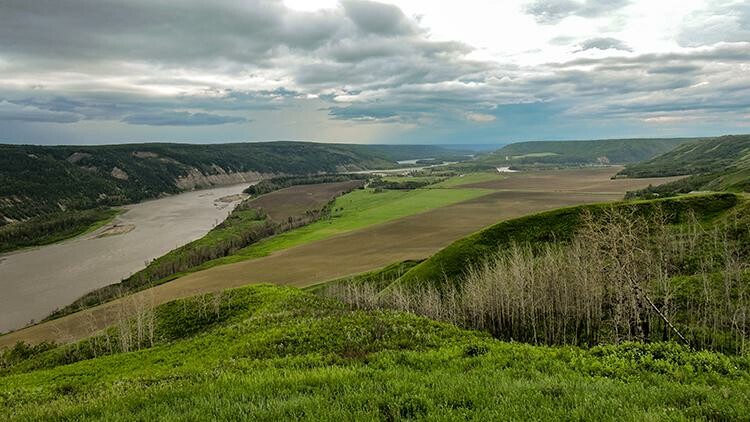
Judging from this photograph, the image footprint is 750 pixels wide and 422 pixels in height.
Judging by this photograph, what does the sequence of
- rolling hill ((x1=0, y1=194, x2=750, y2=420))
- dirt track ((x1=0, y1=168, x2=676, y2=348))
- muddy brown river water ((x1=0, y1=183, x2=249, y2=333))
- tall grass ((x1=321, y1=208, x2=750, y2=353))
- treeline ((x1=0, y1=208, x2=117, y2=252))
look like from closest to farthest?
1. rolling hill ((x1=0, y1=194, x2=750, y2=420))
2. tall grass ((x1=321, y1=208, x2=750, y2=353))
3. dirt track ((x1=0, y1=168, x2=676, y2=348))
4. muddy brown river water ((x1=0, y1=183, x2=249, y2=333))
5. treeline ((x1=0, y1=208, x2=117, y2=252))

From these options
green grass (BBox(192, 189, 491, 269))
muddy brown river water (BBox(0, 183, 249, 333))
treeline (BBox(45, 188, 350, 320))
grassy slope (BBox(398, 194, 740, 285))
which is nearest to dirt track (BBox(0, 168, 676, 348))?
treeline (BBox(45, 188, 350, 320))

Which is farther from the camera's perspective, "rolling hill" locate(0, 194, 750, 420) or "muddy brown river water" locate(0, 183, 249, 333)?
"muddy brown river water" locate(0, 183, 249, 333)

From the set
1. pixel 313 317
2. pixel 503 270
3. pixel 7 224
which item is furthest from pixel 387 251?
pixel 7 224

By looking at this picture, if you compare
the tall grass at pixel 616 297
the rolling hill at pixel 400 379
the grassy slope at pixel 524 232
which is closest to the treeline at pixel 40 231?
the grassy slope at pixel 524 232

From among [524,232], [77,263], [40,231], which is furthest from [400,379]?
[40,231]

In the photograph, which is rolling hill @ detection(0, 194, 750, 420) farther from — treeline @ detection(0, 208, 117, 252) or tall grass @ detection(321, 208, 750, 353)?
treeline @ detection(0, 208, 117, 252)

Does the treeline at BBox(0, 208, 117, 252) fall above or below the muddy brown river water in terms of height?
above

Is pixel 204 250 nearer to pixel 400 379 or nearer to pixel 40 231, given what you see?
pixel 40 231
